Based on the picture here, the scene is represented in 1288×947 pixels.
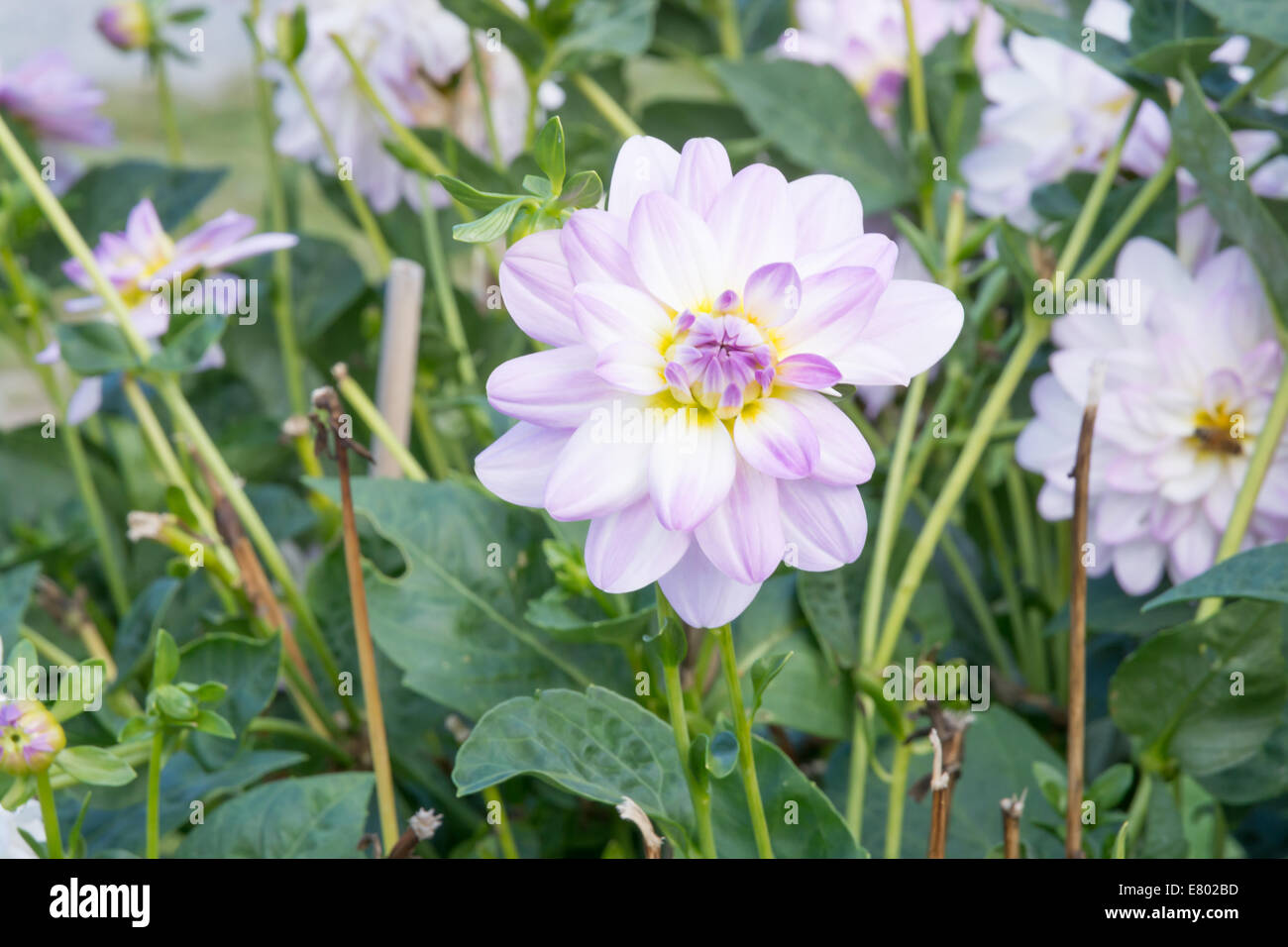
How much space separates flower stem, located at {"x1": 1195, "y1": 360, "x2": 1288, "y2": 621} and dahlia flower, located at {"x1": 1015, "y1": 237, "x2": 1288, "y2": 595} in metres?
0.02

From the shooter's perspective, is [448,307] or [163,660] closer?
[163,660]

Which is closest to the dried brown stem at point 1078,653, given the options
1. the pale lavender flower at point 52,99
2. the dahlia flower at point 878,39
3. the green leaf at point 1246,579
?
the green leaf at point 1246,579

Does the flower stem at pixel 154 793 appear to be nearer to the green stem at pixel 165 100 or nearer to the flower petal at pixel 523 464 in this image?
the flower petal at pixel 523 464

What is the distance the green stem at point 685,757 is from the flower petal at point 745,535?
0.11 feet

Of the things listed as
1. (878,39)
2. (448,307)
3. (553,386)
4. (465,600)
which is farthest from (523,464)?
(878,39)

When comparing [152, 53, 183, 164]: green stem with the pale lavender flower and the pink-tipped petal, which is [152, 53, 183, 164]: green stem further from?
the pink-tipped petal

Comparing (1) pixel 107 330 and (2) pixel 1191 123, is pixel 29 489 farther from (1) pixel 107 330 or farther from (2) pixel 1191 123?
(2) pixel 1191 123

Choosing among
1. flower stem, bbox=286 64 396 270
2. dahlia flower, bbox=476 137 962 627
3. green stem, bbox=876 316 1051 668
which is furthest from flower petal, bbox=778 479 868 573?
flower stem, bbox=286 64 396 270

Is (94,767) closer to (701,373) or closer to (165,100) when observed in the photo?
(701,373)

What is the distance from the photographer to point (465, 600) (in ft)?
0.95

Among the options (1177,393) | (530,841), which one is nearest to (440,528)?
(530,841)

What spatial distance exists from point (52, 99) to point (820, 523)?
0.37 metres

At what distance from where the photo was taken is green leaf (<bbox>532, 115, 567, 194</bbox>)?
182mm

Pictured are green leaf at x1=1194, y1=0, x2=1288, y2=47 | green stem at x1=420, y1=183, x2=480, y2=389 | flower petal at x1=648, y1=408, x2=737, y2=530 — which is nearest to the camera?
flower petal at x1=648, y1=408, x2=737, y2=530
